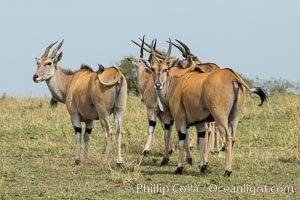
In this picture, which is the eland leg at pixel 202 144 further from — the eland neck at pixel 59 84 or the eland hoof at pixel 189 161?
the eland neck at pixel 59 84

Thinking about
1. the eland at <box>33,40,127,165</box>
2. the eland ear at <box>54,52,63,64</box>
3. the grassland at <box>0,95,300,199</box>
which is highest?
the eland ear at <box>54,52,63,64</box>

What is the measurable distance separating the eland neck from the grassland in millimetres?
1041

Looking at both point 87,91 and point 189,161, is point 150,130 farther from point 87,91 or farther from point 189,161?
point 87,91

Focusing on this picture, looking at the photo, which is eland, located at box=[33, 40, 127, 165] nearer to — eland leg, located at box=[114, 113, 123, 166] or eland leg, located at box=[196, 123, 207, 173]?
eland leg, located at box=[114, 113, 123, 166]

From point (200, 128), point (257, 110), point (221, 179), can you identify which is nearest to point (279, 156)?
point (200, 128)

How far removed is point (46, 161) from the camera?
11516 millimetres

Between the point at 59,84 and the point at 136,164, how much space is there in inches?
88.8

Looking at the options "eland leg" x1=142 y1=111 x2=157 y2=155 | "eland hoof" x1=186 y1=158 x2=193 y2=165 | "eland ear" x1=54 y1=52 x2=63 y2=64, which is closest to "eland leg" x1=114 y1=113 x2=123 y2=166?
"eland hoof" x1=186 y1=158 x2=193 y2=165

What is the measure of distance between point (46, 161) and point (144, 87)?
2.78 meters

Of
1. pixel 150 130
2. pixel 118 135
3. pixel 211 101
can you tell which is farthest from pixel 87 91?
pixel 211 101

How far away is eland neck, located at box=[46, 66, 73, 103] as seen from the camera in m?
12.4

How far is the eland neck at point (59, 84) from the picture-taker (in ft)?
Result: 40.6

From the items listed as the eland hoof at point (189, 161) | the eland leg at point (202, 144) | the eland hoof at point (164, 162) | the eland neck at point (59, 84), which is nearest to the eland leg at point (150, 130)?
the eland hoof at point (164, 162)

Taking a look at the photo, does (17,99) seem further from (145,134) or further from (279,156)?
(279,156)
